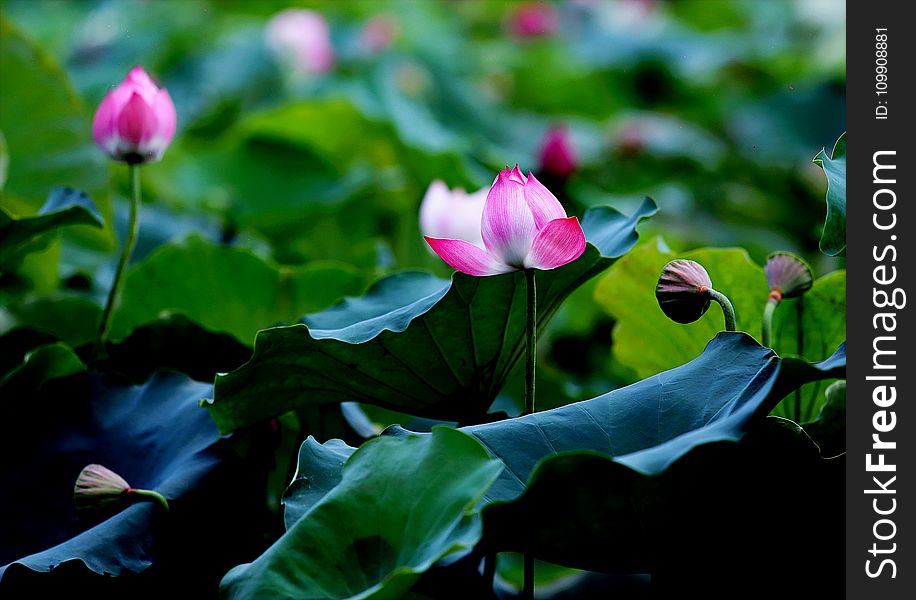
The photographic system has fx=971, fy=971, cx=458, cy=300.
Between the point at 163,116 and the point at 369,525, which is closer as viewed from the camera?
the point at 369,525

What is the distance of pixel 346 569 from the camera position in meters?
0.60

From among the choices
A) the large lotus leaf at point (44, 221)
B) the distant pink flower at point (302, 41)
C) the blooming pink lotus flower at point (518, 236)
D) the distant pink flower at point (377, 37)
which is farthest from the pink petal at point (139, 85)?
the distant pink flower at point (377, 37)

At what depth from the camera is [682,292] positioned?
730 millimetres

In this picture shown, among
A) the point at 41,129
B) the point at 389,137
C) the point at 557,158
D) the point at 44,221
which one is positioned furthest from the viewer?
the point at 389,137

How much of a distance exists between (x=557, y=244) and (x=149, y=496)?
1.17 ft

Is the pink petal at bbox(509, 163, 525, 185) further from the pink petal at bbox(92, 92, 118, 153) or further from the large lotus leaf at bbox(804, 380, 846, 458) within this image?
the pink petal at bbox(92, 92, 118, 153)

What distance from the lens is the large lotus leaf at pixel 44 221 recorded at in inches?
35.6

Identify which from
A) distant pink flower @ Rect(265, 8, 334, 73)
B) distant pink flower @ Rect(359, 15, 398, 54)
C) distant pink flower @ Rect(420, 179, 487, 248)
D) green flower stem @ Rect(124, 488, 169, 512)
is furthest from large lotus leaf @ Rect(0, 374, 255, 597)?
distant pink flower @ Rect(359, 15, 398, 54)

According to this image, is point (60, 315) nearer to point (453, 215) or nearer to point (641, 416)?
point (453, 215)

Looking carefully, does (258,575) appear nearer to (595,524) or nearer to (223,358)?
(595,524)

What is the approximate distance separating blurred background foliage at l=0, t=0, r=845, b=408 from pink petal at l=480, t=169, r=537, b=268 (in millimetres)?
268

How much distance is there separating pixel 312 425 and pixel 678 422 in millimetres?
375

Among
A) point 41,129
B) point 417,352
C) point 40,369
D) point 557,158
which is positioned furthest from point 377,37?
point 417,352

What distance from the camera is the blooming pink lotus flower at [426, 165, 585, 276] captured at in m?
0.69
